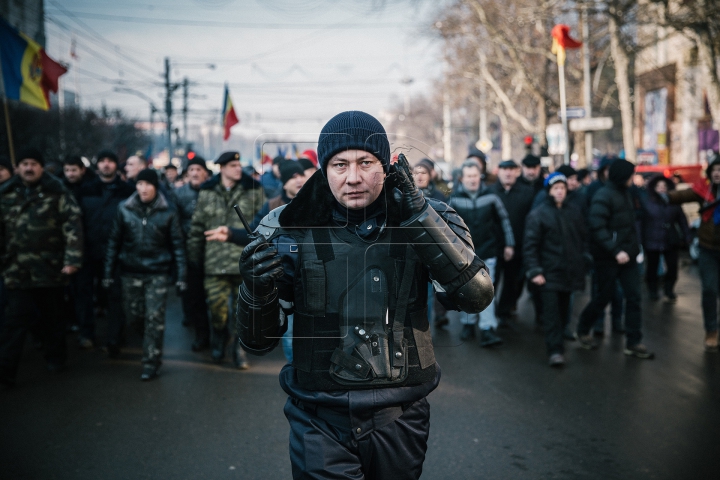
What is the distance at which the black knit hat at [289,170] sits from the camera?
6.30 meters

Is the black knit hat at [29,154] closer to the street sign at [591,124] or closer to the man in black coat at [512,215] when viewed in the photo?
the man in black coat at [512,215]

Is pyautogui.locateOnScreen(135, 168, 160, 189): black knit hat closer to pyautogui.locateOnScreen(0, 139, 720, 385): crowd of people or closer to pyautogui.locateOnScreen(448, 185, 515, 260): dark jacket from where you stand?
pyautogui.locateOnScreen(0, 139, 720, 385): crowd of people

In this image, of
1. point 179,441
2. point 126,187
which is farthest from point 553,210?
point 126,187

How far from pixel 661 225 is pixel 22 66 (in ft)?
30.0

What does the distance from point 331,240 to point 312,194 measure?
17 centimetres

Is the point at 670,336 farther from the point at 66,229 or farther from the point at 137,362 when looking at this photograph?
the point at 66,229

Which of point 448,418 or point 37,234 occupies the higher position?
point 37,234

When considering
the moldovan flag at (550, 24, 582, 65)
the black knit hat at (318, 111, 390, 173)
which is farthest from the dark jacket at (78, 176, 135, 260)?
the moldovan flag at (550, 24, 582, 65)

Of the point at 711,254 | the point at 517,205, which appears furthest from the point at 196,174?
the point at 711,254

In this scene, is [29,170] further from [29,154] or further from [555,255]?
[555,255]

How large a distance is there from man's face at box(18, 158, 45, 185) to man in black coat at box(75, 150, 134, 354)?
1.45 m

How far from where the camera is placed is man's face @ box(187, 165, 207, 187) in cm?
874

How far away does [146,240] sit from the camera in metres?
6.84

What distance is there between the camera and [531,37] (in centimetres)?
3162
